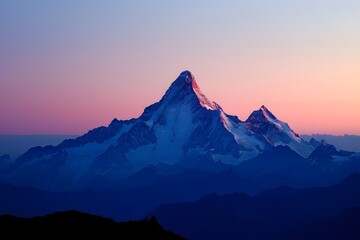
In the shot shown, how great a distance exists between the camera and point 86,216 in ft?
415

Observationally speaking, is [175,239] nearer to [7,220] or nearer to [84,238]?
[84,238]

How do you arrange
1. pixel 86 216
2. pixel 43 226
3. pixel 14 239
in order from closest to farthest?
1. pixel 14 239
2. pixel 43 226
3. pixel 86 216

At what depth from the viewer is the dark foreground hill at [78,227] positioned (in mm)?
114438

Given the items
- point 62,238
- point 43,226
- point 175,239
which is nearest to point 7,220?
point 43,226

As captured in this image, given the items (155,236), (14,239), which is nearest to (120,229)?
(155,236)

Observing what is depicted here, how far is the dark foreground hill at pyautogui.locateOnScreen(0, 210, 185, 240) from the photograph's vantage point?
11444 centimetres

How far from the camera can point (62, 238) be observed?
110062 millimetres

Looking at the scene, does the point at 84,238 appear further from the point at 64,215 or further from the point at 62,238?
the point at 64,215

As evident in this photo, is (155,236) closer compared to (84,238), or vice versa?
(84,238)

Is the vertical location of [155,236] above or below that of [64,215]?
below

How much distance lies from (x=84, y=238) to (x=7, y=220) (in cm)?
1868

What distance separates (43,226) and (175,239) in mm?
20703

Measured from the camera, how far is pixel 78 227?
117812mm

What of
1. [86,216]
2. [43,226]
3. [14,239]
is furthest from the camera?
[86,216]
